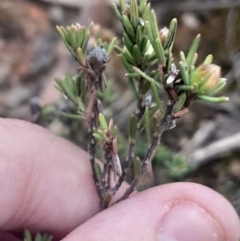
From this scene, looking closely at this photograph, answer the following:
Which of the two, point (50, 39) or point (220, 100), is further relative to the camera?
point (50, 39)

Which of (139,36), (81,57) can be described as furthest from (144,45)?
(81,57)

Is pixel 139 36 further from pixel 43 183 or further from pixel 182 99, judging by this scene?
pixel 43 183

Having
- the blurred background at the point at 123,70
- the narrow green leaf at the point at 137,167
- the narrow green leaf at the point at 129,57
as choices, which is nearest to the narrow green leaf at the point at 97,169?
the narrow green leaf at the point at 137,167

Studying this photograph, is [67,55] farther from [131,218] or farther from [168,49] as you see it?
[168,49]

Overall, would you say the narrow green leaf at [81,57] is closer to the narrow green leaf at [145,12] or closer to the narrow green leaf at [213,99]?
the narrow green leaf at [145,12]

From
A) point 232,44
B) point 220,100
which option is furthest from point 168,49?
point 232,44

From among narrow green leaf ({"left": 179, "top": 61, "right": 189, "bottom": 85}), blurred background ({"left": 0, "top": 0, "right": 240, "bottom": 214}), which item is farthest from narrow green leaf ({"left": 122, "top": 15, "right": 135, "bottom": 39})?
blurred background ({"left": 0, "top": 0, "right": 240, "bottom": 214})

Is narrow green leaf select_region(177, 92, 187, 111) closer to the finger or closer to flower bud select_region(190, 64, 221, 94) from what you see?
flower bud select_region(190, 64, 221, 94)
